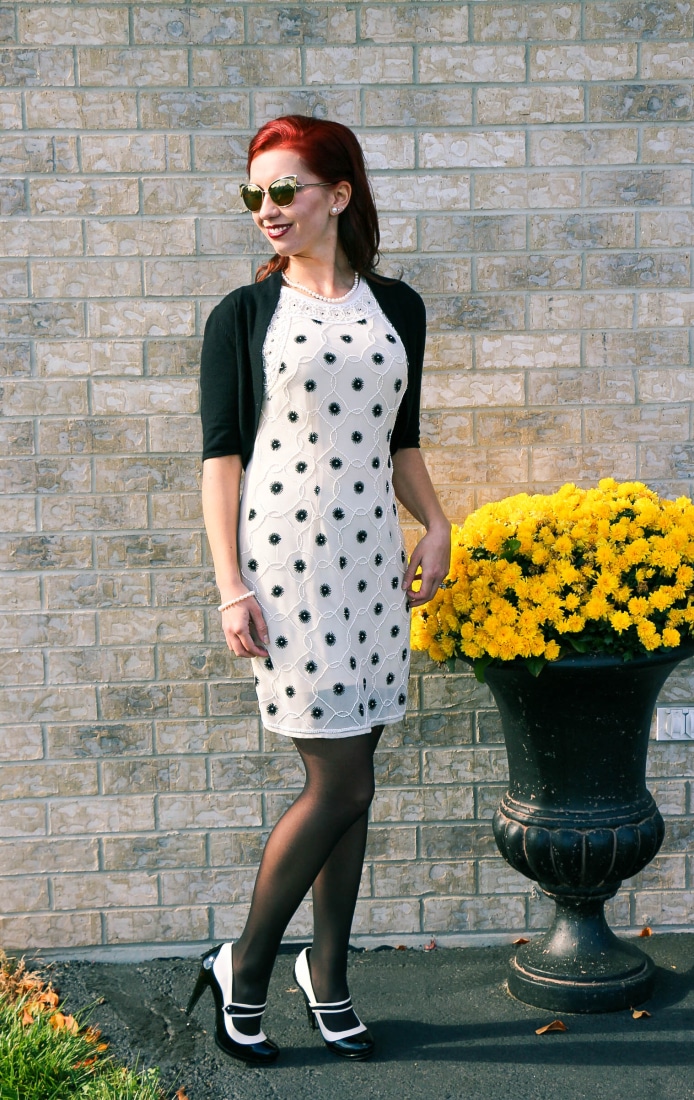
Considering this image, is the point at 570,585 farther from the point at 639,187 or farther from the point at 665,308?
the point at 639,187

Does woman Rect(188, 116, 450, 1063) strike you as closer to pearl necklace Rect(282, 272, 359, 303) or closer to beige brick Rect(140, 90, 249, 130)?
pearl necklace Rect(282, 272, 359, 303)

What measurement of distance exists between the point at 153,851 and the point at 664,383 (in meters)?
2.00

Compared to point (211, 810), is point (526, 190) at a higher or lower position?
higher

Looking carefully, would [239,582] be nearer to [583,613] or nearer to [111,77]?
[583,613]

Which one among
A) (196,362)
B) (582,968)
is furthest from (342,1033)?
(196,362)

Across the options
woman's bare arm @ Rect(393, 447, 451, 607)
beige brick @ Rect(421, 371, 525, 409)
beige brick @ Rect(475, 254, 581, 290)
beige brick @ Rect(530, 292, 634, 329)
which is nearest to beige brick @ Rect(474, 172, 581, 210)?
beige brick @ Rect(475, 254, 581, 290)

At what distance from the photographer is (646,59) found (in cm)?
303

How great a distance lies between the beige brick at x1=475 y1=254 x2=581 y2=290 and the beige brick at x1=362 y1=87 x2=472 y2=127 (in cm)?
40

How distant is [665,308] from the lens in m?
3.11

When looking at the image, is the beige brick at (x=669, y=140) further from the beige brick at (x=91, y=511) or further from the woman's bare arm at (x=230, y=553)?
the beige brick at (x=91, y=511)

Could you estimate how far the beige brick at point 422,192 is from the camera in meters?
3.04

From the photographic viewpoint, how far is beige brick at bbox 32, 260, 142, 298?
303 centimetres

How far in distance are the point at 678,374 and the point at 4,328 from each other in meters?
1.91

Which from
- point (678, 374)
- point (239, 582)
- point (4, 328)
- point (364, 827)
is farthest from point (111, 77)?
point (364, 827)
